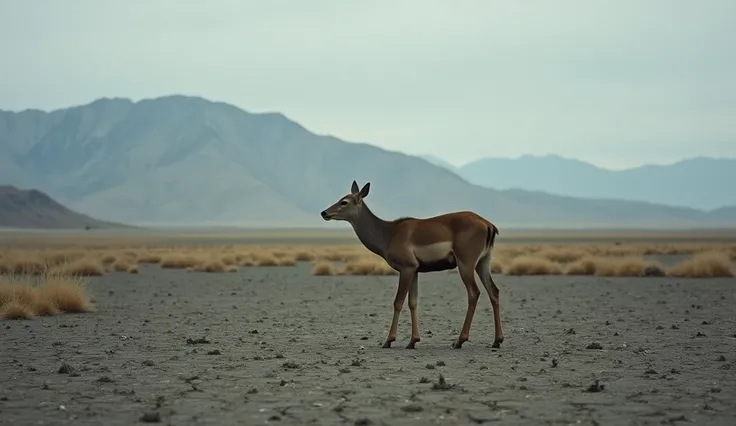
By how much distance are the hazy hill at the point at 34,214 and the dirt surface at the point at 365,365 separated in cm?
13962

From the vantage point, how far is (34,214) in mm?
158000

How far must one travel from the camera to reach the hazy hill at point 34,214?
15275 centimetres

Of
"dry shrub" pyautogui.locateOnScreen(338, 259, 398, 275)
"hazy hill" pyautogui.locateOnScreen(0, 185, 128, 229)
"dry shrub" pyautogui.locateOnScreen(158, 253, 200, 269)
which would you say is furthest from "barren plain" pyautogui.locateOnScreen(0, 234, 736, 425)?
"hazy hill" pyautogui.locateOnScreen(0, 185, 128, 229)

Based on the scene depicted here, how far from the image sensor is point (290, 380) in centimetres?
1019

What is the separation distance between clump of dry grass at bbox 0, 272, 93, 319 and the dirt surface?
1.94ft

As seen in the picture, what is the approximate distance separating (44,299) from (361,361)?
31.8ft

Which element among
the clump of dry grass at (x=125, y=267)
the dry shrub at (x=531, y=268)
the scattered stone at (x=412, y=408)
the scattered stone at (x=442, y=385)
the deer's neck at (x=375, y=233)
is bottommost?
the clump of dry grass at (x=125, y=267)

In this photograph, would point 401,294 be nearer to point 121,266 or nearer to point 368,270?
point 368,270

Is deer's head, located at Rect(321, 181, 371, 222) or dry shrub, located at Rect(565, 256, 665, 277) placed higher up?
deer's head, located at Rect(321, 181, 371, 222)

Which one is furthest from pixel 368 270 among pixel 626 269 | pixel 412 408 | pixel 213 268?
pixel 412 408

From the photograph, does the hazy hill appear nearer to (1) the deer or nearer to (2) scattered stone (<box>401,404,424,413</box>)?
(1) the deer

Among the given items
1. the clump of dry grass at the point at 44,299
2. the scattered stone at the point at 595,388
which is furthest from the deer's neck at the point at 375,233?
the clump of dry grass at the point at 44,299

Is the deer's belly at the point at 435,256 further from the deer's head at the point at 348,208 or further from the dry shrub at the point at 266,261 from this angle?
the dry shrub at the point at 266,261

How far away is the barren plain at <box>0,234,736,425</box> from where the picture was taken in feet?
27.7
